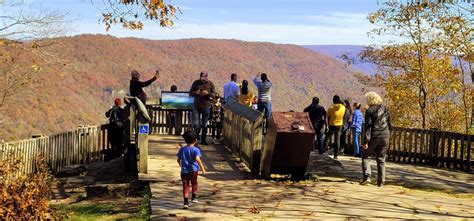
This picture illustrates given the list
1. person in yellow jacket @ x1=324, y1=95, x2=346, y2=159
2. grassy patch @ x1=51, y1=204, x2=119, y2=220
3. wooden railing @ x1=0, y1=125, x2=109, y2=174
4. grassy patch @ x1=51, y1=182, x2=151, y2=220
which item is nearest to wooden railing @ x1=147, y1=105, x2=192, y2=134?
wooden railing @ x1=0, y1=125, x2=109, y2=174

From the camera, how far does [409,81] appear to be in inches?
1194

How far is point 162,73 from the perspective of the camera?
13412 centimetres

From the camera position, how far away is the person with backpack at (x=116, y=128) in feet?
49.6

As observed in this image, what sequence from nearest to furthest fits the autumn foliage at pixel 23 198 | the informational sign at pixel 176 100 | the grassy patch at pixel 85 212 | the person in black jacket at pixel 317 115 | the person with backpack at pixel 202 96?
1. the autumn foliage at pixel 23 198
2. the grassy patch at pixel 85 212
3. the person with backpack at pixel 202 96
4. the person in black jacket at pixel 317 115
5. the informational sign at pixel 176 100

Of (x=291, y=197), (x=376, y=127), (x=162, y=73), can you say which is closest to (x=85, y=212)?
(x=291, y=197)

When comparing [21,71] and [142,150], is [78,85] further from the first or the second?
[142,150]

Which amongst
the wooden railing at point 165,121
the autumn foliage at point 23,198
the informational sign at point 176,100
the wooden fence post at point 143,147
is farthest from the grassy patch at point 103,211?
the wooden railing at point 165,121

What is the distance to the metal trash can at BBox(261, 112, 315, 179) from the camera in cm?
1039

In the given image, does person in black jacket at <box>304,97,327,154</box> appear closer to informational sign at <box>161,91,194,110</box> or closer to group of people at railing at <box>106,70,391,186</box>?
group of people at railing at <box>106,70,391,186</box>

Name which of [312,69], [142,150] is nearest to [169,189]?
[142,150]

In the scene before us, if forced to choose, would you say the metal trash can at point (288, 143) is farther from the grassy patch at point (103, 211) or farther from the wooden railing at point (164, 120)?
the wooden railing at point (164, 120)

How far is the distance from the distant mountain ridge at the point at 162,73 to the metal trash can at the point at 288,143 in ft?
206

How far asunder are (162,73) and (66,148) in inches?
4671

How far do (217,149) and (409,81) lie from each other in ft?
61.0
